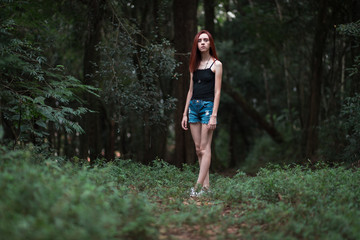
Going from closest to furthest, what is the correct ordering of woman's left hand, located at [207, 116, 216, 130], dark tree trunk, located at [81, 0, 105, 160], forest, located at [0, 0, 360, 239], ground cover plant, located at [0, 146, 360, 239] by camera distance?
ground cover plant, located at [0, 146, 360, 239], forest, located at [0, 0, 360, 239], woman's left hand, located at [207, 116, 216, 130], dark tree trunk, located at [81, 0, 105, 160]

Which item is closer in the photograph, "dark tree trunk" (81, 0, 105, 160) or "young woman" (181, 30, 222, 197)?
"young woman" (181, 30, 222, 197)

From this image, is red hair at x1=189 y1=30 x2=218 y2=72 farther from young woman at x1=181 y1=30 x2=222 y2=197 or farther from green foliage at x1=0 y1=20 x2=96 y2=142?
green foliage at x1=0 y1=20 x2=96 y2=142

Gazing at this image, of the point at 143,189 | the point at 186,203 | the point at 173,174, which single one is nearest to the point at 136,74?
the point at 173,174

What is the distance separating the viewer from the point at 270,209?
4199 millimetres

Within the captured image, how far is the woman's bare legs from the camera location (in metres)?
5.81

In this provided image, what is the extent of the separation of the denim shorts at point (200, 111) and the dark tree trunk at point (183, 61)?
10.5 feet

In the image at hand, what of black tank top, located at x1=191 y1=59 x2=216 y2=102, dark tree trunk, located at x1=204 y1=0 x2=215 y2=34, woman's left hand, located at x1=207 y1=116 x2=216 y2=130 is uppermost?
dark tree trunk, located at x1=204 y1=0 x2=215 y2=34

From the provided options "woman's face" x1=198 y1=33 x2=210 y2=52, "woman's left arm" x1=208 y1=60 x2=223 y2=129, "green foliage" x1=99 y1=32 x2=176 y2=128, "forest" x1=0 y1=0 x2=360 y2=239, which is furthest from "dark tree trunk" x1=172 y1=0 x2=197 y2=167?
"woman's left arm" x1=208 y1=60 x2=223 y2=129

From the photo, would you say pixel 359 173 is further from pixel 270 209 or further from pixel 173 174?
pixel 173 174

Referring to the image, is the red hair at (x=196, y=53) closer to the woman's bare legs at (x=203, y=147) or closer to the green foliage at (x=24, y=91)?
the woman's bare legs at (x=203, y=147)

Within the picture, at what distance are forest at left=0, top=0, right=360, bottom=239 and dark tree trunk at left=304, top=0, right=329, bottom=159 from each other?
0.04 meters

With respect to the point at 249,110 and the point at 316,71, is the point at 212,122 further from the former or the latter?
the point at 249,110

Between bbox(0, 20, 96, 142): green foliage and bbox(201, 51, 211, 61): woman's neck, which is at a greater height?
bbox(201, 51, 211, 61): woman's neck

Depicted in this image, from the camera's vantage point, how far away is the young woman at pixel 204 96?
5809 millimetres
